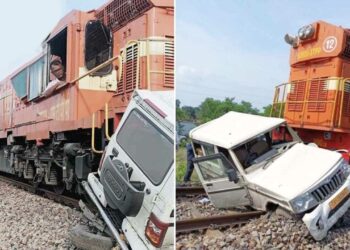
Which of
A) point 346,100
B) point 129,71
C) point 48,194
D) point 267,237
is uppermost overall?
point 129,71

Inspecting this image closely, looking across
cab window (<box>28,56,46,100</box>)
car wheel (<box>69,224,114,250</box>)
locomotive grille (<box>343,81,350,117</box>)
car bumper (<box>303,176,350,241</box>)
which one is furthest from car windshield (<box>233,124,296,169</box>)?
cab window (<box>28,56,46,100</box>)

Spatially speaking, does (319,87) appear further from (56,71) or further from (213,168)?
(56,71)

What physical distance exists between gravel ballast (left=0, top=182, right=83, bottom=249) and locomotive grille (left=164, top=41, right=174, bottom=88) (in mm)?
1138

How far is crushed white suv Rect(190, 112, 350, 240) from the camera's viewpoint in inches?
87.9

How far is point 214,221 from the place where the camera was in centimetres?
222

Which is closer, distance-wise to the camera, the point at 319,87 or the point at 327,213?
the point at 327,213

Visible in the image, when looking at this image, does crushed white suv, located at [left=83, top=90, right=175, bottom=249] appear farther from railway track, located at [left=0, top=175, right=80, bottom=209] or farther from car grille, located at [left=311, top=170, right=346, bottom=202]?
railway track, located at [left=0, top=175, right=80, bottom=209]

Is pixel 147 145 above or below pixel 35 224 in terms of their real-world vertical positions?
above

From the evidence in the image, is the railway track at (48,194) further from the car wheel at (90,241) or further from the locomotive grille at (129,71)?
the locomotive grille at (129,71)

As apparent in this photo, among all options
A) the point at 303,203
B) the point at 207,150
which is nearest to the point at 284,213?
the point at 303,203

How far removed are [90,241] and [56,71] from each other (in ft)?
5.20

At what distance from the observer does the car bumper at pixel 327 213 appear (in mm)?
2131

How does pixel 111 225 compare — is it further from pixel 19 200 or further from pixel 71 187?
pixel 19 200

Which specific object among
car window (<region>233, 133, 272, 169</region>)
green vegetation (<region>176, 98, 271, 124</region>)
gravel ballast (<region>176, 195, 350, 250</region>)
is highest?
green vegetation (<region>176, 98, 271, 124</region>)
